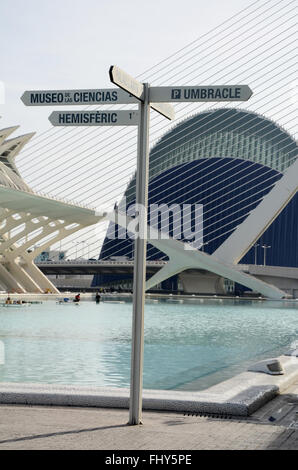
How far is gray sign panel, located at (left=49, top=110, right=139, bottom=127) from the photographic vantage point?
5.16 m

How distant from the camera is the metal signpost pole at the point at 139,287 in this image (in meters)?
4.84

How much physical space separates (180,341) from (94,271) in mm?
57541

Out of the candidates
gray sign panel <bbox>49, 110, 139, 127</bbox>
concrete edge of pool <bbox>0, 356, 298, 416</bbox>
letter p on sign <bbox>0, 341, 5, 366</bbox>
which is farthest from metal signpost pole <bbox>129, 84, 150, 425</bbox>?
letter p on sign <bbox>0, 341, 5, 366</bbox>

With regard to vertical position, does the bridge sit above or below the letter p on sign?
above

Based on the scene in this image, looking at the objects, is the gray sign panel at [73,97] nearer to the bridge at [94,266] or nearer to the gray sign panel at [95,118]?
the gray sign panel at [95,118]

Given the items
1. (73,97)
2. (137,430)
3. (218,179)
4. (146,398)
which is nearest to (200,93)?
(73,97)

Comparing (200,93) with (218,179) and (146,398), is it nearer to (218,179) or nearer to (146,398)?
(146,398)

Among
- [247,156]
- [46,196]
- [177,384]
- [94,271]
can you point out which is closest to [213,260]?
[46,196]

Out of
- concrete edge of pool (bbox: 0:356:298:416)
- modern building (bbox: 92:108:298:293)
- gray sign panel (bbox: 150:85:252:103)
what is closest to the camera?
gray sign panel (bbox: 150:85:252:103)

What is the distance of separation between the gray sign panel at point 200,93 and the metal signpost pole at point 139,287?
20 cm

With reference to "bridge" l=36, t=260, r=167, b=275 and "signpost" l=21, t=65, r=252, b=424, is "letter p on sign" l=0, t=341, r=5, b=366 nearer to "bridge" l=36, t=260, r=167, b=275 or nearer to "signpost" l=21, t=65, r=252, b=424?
"signpost" l=21, t=65, r=252, b=424

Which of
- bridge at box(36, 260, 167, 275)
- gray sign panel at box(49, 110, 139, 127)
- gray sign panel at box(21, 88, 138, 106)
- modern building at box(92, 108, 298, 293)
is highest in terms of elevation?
modern building at box(92, 108, 298, 293)

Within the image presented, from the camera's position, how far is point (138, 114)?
200 inches

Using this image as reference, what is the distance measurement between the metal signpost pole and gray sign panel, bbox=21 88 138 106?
0.26 m
